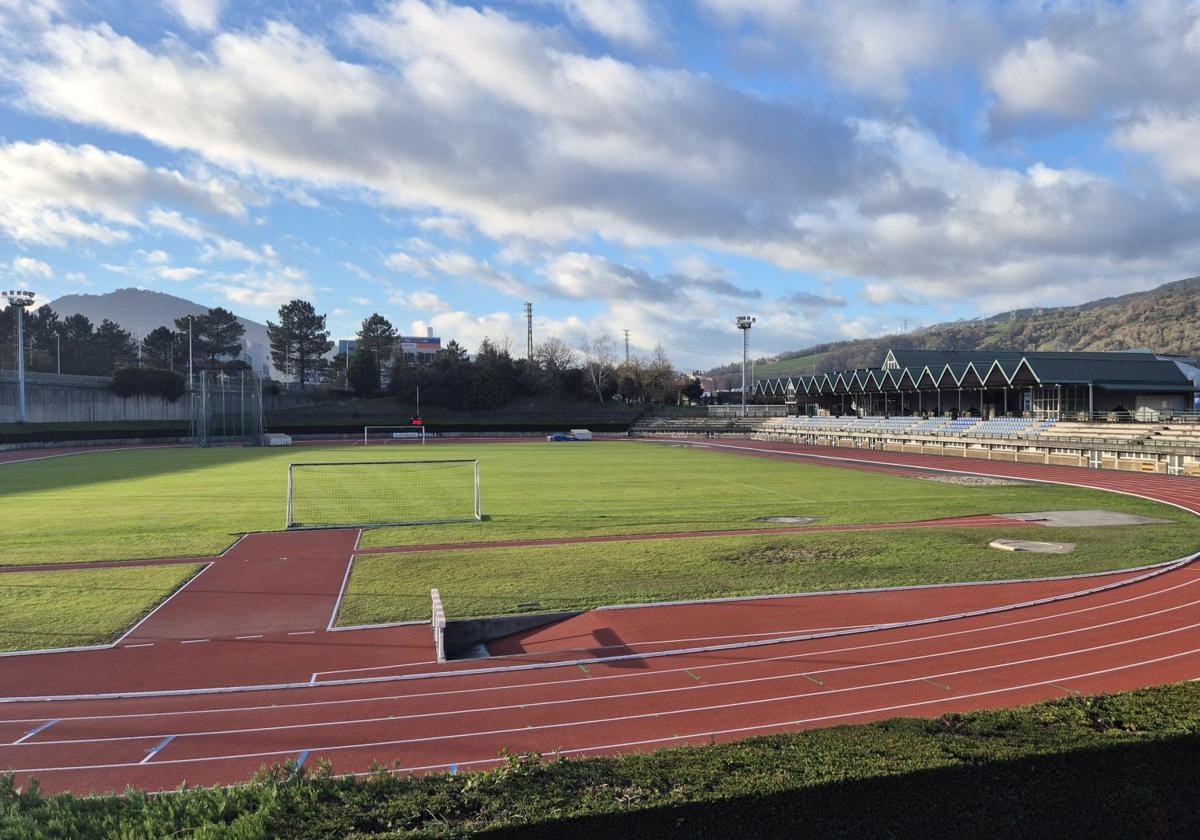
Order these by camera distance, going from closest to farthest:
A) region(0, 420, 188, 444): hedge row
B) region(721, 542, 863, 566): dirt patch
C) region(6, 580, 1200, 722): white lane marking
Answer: region(6, 580, 1200, 722): white lane marking < region(721, 542, 863, 566): dirt patch < region(0, 420, 188, 444): hedge row

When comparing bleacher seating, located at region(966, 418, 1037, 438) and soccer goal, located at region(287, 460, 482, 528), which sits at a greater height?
bleacher seating, located at region(966, 418, 1037, 438)

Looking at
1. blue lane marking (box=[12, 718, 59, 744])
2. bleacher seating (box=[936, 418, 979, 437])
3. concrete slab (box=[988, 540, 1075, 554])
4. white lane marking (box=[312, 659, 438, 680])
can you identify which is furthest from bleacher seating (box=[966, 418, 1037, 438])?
blue lane marking (box=[12, 718, 59, 744])

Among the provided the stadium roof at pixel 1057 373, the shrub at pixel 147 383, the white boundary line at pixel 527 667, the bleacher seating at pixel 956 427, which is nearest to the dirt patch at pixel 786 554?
the white boundary line at pixel 527 667

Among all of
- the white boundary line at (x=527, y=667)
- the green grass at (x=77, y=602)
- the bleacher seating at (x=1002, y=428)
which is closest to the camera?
the white boundary line at (x=527, y=667)

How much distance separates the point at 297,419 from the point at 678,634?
82443mm

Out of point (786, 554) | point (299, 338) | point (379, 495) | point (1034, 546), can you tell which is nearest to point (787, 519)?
point (786, 554)

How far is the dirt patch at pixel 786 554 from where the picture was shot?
598 inches

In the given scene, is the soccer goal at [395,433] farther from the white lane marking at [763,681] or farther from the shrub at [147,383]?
the white lane marking at [763,681]

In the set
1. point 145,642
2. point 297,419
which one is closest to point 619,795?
point 145,642

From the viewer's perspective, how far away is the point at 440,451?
52.3 meters

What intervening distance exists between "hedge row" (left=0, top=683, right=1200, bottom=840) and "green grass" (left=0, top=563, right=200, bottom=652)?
7105 millimetres

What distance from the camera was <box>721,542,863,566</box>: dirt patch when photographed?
15202 mm

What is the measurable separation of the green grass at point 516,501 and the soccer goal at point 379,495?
0.88 meters

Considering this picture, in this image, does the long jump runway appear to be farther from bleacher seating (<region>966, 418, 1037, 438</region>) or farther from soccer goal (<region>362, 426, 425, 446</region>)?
soccer goal (<region>362, 426, 425, 446</region>)
